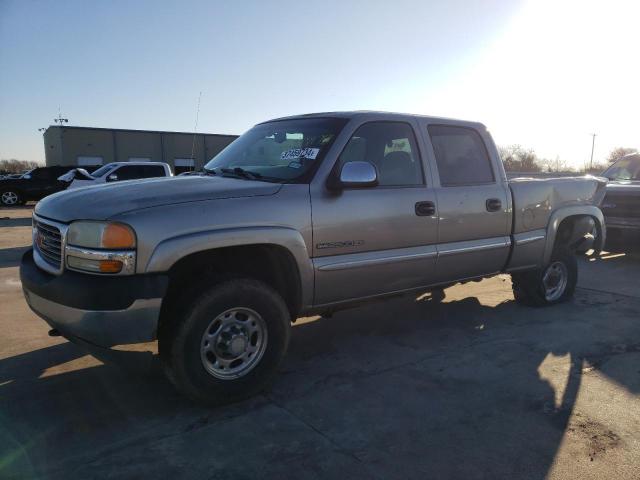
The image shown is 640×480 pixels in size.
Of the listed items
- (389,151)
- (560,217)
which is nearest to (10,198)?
(389,151)

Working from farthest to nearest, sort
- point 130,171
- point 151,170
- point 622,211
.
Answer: point 151,170
point 130,171
point 622,211

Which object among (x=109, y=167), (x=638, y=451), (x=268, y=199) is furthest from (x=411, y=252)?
(x=109, y=167)

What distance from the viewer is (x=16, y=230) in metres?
13.0

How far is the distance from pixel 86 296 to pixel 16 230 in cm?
1207

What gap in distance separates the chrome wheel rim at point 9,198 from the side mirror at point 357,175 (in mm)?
22732

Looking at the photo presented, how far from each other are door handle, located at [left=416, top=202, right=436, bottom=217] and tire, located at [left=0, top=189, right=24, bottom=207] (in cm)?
2262

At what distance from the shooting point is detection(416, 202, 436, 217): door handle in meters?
4.14

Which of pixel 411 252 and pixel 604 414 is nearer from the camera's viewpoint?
pixel 604 414

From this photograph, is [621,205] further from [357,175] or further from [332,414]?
[332,414]

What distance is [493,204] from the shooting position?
4781 mm

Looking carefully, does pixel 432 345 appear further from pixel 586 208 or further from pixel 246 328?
pixel 586 208

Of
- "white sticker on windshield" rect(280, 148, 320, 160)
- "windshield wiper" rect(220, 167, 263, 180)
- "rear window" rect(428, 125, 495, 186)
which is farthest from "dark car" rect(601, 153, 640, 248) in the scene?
"windshield wiper" rect(220, 167, 263, 180)

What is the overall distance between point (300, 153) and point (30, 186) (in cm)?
2213

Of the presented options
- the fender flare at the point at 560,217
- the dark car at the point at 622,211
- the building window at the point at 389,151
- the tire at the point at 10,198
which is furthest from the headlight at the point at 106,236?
the tire at the point at 10,198
